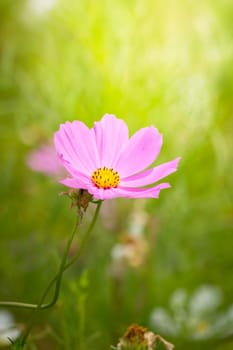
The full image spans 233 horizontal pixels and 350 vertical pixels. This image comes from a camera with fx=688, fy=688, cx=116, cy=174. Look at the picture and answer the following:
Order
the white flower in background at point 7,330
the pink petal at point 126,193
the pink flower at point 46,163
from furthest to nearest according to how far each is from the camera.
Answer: the pink flower at point 46,163, the white flower in background at point 7,330, the pink petal at point 126,193

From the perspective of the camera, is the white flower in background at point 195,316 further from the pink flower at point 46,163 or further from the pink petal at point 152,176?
the pink petal at point 152,176

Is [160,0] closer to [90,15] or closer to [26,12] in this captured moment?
[90,15]

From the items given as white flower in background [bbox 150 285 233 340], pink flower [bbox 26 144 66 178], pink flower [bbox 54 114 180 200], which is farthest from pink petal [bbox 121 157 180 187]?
pink flower [bbox 26 144 66 178]

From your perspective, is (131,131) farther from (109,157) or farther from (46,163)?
(109,157)

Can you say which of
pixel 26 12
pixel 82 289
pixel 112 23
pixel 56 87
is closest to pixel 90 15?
pixel 112 23

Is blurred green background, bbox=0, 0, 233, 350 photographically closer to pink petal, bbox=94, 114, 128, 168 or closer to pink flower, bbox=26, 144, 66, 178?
pink flower, bbox=26, 144, 66, 178

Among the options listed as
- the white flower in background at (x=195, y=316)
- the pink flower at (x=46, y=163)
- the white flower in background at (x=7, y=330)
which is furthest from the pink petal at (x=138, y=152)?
the pink flower at (x=46, y=163)
